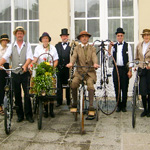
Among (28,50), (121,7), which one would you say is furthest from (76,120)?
(121,7)

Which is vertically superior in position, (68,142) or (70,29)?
(70,29)

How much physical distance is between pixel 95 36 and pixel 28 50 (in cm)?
295

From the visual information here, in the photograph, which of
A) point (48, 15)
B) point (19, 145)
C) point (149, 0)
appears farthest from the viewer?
point (48, 15)

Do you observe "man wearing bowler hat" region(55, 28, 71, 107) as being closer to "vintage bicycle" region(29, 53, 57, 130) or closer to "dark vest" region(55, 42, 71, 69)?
"dark vest" region(55, 42, 71, 69)

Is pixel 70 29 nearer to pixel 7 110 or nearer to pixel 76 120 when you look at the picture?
pixel 76 120

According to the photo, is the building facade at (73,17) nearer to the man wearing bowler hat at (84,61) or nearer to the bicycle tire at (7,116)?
the man wearing bowler hat at (84,61)

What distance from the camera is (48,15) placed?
8664 mm

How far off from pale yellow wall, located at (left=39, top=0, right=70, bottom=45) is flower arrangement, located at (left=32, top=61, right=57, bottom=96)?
253cm

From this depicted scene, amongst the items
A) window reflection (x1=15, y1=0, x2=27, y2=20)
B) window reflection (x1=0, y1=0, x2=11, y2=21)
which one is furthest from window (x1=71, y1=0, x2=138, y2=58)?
window reflection (x1=0, y1=0, x2=11, y2=21)

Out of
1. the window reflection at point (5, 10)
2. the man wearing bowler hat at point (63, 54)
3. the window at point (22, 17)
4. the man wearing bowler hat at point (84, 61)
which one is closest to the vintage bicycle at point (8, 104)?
the man wearing bowler hat at point (84, 61)

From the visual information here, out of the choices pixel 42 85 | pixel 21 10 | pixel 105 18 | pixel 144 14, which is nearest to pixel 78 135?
pixel 42 85

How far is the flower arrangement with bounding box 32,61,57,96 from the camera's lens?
6.04m

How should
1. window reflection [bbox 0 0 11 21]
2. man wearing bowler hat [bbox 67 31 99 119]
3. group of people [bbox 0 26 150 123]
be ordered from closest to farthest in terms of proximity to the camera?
1. man wearing bowler hat [bbox 67 31 99 119]
2. group of people [bbox 0 26 150 123]
3. window reflection [bbox 0 0 11 21]

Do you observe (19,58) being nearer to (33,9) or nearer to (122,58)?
(122,58)
